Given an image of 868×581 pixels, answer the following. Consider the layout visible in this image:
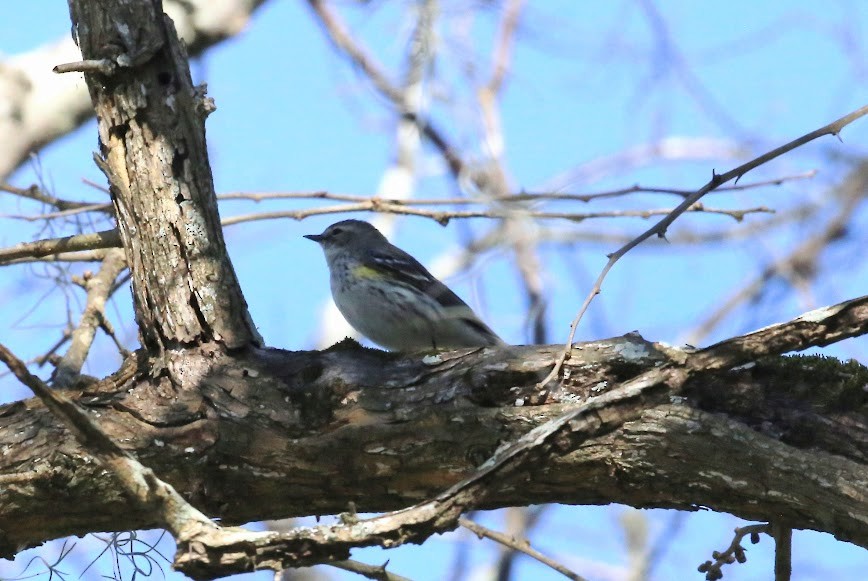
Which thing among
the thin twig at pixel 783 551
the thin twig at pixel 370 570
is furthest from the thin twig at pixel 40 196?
the thin twig at pixel 783 551

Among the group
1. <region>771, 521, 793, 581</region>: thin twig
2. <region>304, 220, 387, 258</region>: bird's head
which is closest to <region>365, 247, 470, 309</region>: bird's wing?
A: <region>304, 220, 387, 258</region>: bird's head

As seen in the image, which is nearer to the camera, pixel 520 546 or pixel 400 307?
pixel 520 546

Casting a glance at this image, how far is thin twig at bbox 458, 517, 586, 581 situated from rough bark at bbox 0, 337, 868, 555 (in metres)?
0.51

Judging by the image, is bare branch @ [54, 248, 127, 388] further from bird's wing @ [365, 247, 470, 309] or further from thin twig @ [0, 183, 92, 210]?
bird's wing @ [365, 247, 470, 309]

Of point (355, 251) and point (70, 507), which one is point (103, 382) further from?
point (355, 251)

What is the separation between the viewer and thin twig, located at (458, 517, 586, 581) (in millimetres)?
3883

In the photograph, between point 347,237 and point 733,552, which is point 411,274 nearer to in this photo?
point 347,237

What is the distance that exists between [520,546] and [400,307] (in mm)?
2721

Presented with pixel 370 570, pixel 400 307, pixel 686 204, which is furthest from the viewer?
pixel 400 307

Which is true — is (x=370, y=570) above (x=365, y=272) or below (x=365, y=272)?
below

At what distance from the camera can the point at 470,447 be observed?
3.46 m

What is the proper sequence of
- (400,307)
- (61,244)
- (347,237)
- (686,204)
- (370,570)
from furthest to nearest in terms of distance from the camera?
1. (347,237)
2. (400,307)
3. (61,244)
4. (370,570)
5. (686,204)

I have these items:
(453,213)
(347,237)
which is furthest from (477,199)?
(347,237)

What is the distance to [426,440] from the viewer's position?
3.48 m
